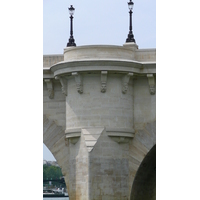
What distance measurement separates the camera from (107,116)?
22.2 metres

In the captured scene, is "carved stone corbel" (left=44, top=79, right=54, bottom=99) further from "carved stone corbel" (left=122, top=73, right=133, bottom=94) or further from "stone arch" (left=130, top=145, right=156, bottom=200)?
"stone arch" (left=130, top=145, right=156, bottom=200)

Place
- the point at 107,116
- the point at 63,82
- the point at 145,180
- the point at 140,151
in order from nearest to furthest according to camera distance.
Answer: the point at 107,116
the point at 140,151
the point at 63,82
the point at 145,180

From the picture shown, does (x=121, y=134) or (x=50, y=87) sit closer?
(x=121, y=134)

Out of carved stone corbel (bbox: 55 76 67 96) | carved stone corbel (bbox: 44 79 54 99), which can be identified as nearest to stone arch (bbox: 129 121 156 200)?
carved stone corbel (bbox: 55 76 67 96)

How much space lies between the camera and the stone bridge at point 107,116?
72.0 ft

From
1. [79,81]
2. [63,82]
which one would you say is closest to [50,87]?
[63,82]

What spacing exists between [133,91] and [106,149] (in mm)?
2519

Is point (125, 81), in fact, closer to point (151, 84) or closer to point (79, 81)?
point (151, 84)

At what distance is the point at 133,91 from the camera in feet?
75.9

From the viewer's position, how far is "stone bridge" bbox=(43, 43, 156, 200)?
2194 centimetres

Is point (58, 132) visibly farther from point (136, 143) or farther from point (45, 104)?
point (136, 143)
